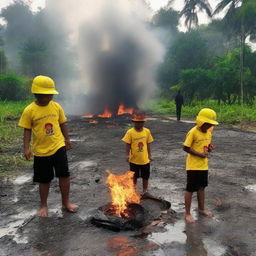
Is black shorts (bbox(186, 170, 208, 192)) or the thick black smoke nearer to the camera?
black shorts (bbox(186, 170, 208, 192))

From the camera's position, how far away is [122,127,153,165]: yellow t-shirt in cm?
502

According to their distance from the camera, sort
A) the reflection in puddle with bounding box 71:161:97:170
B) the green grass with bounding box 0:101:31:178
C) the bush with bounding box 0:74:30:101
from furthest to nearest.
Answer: the bush with bounding box 0:74:30:101, the reflection in puddle with bounding box 71:161:97:170, the green grass with bounding box 0:101:31:178

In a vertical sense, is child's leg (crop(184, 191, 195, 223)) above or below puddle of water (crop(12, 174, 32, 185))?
above

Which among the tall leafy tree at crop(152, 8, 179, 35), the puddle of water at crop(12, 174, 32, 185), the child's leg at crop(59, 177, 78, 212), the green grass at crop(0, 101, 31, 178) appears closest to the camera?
the child's leg at crop(59, 177, 78, 212)

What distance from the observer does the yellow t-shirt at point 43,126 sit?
422 centimetres

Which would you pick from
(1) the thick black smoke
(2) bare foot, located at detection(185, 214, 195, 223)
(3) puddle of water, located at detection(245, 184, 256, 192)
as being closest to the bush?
(1) the thick black smoke

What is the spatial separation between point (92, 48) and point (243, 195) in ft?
71.6

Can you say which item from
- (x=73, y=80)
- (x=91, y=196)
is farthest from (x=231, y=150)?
(x=73, y=80)

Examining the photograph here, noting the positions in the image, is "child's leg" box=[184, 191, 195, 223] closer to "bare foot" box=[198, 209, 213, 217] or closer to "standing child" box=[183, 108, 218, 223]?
"standing child" box=[183, 108, 218, 223]

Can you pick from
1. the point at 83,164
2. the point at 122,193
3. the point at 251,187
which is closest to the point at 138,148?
the point at 122,193

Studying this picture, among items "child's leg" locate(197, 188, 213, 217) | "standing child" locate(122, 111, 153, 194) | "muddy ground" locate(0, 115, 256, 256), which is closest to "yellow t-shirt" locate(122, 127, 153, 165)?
"standing child" locate(122, 111, 153, 194)

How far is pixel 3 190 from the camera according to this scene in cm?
569

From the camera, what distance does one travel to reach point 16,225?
4.16m

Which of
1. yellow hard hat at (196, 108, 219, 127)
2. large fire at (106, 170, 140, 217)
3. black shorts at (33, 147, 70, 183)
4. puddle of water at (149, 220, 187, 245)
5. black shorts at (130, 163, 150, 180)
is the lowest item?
puddle of water at (149, 220, 187, 245)
